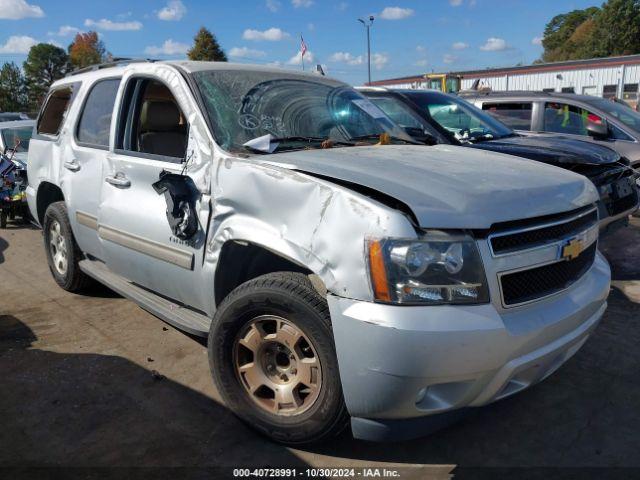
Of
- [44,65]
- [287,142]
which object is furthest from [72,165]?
[44,65]

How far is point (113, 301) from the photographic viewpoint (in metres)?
4.96

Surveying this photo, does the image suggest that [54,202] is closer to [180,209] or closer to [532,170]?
[180,209]

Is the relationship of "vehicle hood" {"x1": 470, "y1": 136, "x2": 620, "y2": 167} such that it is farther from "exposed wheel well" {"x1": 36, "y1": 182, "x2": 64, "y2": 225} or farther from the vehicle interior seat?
"exposed wheel well" {"x1": 36, "y1": 182, "x2": 64, "y2": 225}

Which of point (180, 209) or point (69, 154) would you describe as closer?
point (180, 209)

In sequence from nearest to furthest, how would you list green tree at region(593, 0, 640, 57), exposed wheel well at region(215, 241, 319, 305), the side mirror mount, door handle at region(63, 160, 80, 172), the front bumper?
1. the front bumper
2. exposed wheel well at region(215, 241, 319, 305)
3. door handle at region(63, 160, 80, 172)
4. the side mirror mount
5. green tree at region(593, 0, 640, 57)

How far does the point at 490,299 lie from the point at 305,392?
1.01 meters

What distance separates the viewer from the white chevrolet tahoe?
222 centimetres

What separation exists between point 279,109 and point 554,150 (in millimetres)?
3211

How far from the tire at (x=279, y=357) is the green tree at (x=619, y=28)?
67.9 meters

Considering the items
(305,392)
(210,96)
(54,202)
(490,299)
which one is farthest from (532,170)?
(54,202)

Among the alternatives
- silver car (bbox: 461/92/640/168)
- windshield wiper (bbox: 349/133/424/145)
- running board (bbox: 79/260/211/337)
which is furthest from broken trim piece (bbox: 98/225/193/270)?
silver car (bbox: 461/92/640/168)

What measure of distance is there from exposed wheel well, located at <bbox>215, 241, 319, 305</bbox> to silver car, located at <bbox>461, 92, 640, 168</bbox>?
579 centimetres

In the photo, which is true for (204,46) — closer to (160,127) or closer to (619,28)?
(619,28)

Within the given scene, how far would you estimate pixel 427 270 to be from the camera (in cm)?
222
